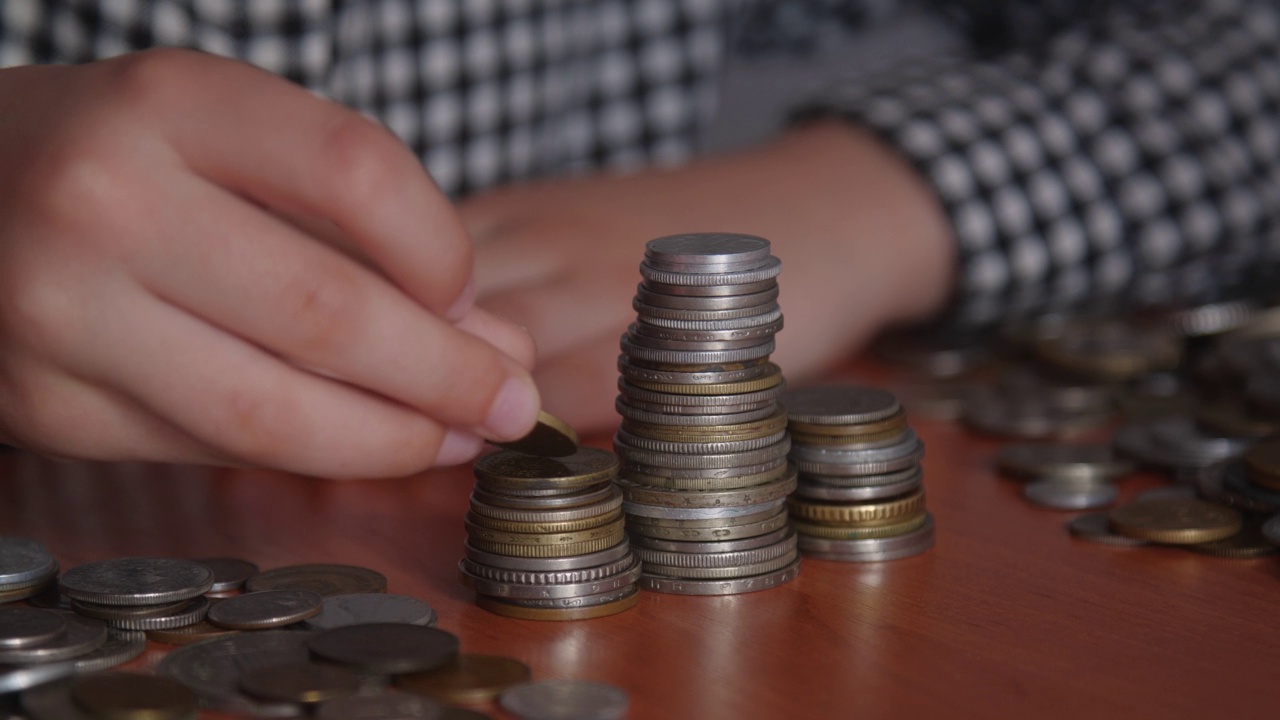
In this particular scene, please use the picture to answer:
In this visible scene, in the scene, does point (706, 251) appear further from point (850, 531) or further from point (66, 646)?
point (66, 646)

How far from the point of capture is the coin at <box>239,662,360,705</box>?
22.3 inches

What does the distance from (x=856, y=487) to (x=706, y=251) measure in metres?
0.17

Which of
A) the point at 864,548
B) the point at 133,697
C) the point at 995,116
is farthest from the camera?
the point at 995,116

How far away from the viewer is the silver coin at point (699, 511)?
2.43ft

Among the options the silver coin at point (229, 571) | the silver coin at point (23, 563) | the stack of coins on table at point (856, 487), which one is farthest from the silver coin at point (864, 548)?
the silver coin at point (23, 563)

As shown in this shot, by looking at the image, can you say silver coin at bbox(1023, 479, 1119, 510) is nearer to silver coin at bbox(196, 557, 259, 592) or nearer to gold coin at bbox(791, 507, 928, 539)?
gold coin at bbox(791, 507, 928, 539)

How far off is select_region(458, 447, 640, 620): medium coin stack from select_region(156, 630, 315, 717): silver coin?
0.11 m

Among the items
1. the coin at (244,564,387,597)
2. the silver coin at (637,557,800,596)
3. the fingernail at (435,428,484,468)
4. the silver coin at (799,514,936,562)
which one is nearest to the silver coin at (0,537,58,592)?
the coin at (244,564,387,597)

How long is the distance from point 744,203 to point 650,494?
62 cm

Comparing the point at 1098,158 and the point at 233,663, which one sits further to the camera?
the point at 1098,158

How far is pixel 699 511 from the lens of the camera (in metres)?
0.74

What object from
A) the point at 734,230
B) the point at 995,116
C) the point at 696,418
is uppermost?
the point at 995,116

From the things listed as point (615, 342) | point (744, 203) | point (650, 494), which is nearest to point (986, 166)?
point (744, 203)

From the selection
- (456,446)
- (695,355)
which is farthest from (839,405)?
(456,446)
